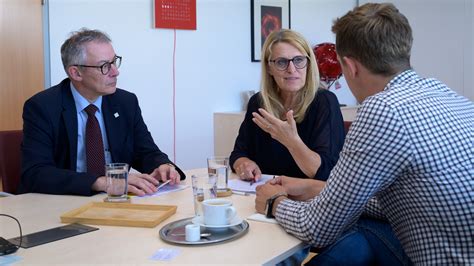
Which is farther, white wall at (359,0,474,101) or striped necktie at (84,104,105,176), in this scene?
white wall at (359,0,474,101)

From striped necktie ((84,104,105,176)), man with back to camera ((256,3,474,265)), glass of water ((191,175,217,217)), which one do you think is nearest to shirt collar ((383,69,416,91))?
man with back to camera ((256,3,474,265))

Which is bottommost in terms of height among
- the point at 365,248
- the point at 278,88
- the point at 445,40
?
the point at 365,248

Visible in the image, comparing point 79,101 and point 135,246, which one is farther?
point 79,101

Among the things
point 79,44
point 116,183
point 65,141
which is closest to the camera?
point 116,183

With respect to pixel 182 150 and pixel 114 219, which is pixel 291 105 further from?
pixel 182 150

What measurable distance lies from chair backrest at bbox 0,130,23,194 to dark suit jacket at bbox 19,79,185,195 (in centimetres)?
19

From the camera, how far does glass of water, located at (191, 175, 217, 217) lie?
54.8 inches

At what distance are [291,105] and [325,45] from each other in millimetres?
2176

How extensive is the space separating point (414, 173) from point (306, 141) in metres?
0.98

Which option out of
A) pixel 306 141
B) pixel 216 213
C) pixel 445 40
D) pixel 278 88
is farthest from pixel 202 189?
pixel 445 40

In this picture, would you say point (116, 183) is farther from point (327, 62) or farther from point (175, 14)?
point (327, 62)

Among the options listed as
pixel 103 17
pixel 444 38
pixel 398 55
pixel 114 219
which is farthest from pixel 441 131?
pixel 444 38

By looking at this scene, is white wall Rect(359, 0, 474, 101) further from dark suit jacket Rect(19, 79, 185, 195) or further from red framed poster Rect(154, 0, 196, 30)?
dark suit jacket Rect(19, 79, 185, 195)

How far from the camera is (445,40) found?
4.34 m
